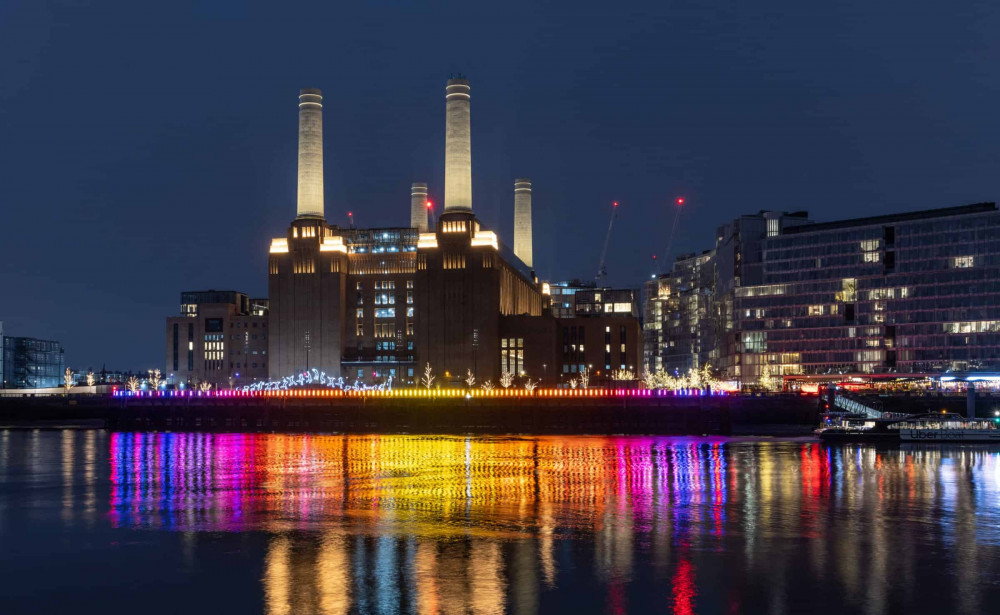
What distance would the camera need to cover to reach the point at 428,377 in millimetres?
192625

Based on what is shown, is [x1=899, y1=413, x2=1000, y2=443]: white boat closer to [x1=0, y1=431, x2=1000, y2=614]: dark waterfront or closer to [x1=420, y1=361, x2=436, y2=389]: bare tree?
[x1=0, y1=431, x2=1000, y2=614]: dark waterfront

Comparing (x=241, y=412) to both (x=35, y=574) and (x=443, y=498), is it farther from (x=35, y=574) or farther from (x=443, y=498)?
(x=35, y=574)

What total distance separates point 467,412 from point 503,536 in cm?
10059

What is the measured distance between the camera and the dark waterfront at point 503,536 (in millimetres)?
29031

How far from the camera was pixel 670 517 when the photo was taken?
144ft

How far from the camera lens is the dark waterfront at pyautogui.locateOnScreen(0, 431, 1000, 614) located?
95.2ft

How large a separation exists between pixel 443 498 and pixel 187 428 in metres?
100

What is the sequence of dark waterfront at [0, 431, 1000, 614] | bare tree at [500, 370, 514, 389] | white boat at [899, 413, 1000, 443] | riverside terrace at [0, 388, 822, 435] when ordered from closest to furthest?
dark waterfront at [0, 431, 1000, 614] → white boat at [899, 413, 1000, 443] → riverside terrace at [0, 388, 822, 435] → bare tree at [500, 370, 514, 389]

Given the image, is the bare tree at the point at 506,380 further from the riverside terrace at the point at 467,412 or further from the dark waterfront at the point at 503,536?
the dark waterfront at the point at 503,536

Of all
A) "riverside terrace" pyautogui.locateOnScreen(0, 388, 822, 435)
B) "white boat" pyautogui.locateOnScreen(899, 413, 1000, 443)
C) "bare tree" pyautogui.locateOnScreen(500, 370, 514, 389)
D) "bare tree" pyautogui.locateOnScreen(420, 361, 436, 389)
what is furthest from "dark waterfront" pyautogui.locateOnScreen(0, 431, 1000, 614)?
"bare tree" pyautogui.locateOnScreen(420, 361, 436, 389)

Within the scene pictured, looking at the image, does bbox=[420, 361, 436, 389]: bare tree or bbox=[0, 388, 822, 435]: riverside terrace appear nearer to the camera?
bbox=[0, 388, 822, 435]: riverside terrace

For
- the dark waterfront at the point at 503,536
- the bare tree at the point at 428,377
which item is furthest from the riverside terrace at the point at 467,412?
the dark waterfront at the point at 503,536

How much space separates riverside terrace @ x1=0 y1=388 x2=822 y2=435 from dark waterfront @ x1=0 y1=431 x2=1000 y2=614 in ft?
181

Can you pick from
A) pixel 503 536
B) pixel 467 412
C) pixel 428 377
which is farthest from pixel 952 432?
pixel 428 377
